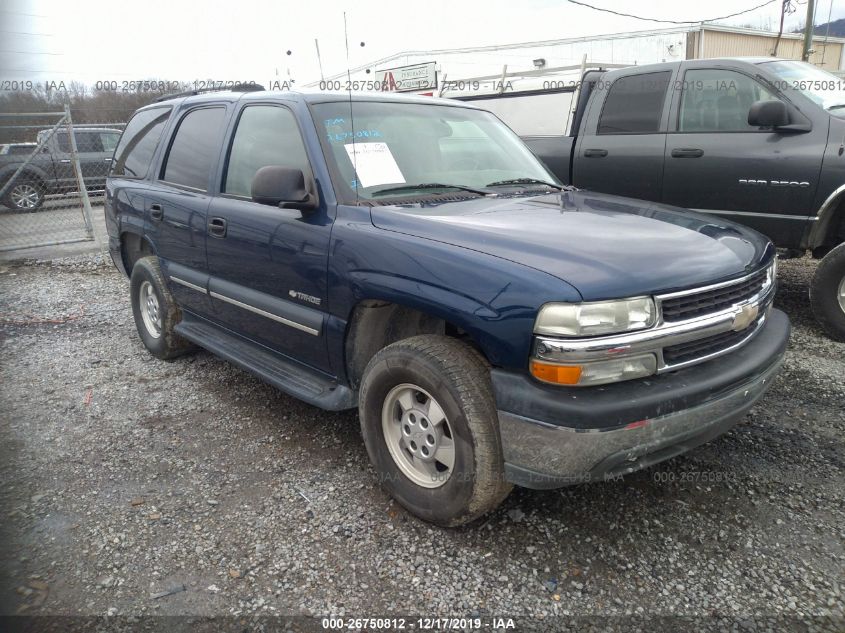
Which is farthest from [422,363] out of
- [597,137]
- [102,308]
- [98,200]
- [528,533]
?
[98,200]

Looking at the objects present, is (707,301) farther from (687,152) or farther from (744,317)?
(687,152)

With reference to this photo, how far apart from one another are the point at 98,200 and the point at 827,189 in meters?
13.5

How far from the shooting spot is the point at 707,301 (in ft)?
7.95

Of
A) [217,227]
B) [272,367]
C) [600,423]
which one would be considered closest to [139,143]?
[217,227]

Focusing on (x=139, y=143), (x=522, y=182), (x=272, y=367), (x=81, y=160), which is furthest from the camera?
(x=81, y=160)

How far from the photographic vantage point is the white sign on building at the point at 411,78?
40.4 ft

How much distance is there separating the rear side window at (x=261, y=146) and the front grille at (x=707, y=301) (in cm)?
181

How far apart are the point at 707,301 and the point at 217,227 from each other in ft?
8.54

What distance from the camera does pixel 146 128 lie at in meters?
4.81

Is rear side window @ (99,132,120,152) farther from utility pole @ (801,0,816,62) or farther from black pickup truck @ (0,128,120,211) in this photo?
utility pole @ (801,0,816,62)

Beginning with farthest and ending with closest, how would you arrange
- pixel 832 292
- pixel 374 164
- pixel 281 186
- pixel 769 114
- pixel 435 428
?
pixel 769 114, pixel 832 292, pixel 374 164, pixel 281 186, pixel 435 428

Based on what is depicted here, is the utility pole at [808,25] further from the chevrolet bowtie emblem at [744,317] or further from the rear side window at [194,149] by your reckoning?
the rear side window at [194,149]

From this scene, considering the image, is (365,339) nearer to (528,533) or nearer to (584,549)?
(528,533)

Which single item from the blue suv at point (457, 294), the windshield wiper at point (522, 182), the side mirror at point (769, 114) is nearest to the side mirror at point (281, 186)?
the blue suv at point (457, 294)
